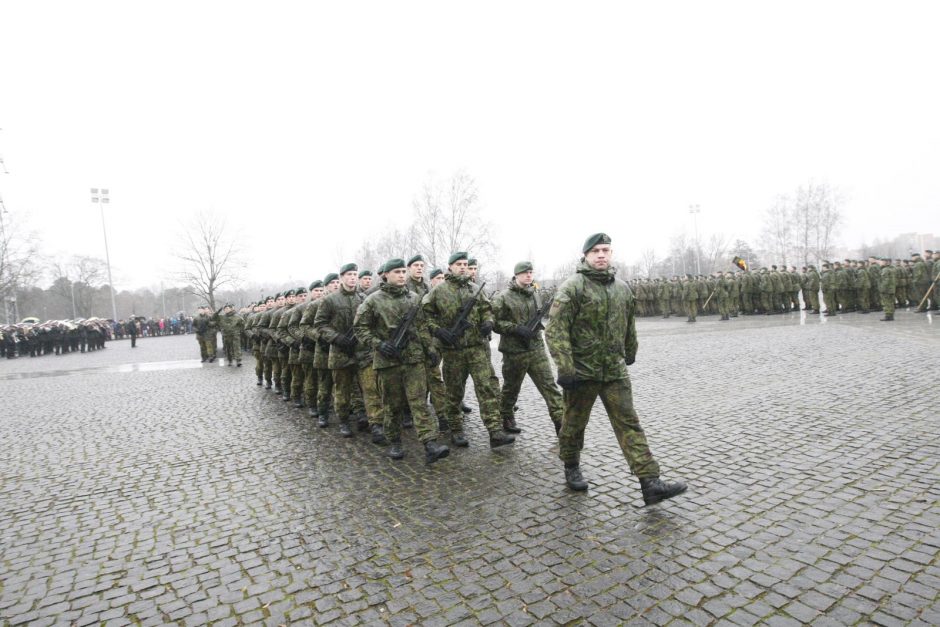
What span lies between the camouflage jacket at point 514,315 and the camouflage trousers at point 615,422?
5.73 feet

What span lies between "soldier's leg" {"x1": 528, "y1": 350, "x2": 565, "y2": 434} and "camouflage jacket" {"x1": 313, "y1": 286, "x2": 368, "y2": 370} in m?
2.48

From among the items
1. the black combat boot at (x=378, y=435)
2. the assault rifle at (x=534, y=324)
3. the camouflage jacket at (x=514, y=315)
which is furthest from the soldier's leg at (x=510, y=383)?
the black combat boot at (x=378, y=435)

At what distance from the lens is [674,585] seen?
3178mm

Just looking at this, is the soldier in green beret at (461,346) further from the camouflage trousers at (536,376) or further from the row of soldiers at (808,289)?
the row of soldiers at (808,289)

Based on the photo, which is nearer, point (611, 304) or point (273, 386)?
point (611, 304)

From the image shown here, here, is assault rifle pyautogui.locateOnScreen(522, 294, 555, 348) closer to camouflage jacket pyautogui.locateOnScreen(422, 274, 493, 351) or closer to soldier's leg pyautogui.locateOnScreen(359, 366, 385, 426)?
camouflage jacket pyautogui.locateOnScreen(422, 274, 493, 351)

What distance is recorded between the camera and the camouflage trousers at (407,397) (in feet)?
19.5

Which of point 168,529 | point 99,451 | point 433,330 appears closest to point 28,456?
point 99,451

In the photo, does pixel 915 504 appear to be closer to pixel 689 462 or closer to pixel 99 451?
pixel 689 462

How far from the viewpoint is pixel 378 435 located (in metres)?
6.86

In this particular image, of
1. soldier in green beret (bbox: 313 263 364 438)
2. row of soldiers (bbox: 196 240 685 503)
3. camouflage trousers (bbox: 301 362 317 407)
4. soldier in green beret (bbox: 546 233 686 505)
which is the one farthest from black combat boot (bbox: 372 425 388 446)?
soldier in green beret (bbox: 546 233 686 505)

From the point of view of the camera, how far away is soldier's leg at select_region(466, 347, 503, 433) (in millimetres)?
6277

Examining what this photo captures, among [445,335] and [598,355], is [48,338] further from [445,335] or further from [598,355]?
[598,355]

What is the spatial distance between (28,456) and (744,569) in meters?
8.90
